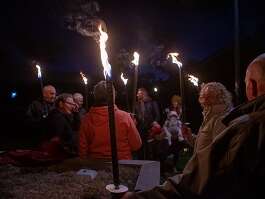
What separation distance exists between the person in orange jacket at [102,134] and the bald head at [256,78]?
→ 2156 millimetres

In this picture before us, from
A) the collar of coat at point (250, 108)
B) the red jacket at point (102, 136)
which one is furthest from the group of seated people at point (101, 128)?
the collar of coat at point (250, 108)

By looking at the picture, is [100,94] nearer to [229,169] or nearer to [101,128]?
[101,128]

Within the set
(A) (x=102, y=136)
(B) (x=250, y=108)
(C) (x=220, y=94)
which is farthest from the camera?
(C) (x=220, y=94)

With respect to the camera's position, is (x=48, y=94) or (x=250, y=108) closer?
(x=250, y=108)

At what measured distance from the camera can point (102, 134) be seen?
429cm

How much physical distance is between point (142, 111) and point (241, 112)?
8422mm

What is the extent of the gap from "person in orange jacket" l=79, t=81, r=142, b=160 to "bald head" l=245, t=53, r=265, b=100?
2.16 m

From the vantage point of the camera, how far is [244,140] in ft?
4.77

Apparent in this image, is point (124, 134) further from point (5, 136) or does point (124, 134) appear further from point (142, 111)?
point (5, 136)

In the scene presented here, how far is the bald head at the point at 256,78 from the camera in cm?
224

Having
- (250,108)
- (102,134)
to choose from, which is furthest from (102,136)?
(250,108)

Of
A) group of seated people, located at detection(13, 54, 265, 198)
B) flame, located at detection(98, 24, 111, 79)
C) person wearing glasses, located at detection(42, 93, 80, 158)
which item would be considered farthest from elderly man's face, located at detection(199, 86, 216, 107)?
flame, located at detection(98, 24, 111, 79)

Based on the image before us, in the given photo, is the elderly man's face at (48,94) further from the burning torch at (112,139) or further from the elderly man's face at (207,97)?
the burning torch at (112,139)

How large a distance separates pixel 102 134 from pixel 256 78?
2.36m
